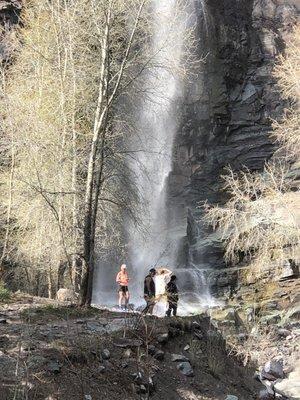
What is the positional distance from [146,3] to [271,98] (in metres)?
20.8

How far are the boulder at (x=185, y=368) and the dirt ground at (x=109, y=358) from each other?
0.17ft

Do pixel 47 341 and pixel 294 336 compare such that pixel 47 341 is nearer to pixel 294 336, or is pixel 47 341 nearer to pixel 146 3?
pixel 146 3

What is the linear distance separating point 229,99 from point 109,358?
25209mm

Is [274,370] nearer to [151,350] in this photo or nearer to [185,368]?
[185,368]

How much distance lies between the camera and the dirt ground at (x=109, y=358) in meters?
5.25

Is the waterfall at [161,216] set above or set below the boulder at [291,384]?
above

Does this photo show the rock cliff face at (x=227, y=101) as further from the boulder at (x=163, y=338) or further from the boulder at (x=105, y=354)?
the boulder at (x=105, y=354)

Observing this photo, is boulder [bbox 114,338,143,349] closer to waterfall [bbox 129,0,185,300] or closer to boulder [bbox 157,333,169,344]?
boulder [bbox 157,333,169,344]

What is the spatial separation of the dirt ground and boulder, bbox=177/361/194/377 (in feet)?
0.17

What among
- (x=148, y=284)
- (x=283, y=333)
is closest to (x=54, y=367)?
(x=148, y=284)

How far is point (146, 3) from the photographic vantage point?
9.78 metres

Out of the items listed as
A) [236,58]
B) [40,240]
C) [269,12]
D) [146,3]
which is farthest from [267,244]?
[269,12]

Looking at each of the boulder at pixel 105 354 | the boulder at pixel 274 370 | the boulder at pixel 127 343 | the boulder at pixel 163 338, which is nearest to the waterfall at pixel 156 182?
the boulder at pixel 274 370

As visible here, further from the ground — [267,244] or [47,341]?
[267,244]
